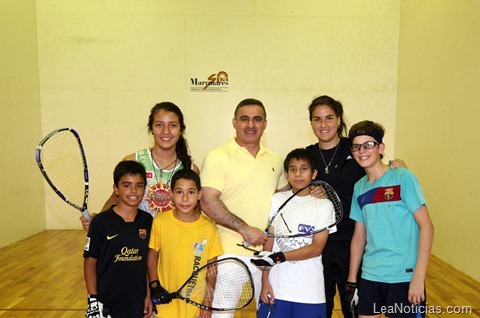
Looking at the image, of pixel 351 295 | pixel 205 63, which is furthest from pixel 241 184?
pixel 205 63

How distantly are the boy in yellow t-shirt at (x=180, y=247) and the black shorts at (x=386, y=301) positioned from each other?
79cm

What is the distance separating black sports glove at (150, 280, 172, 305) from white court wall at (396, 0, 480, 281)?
3.67m

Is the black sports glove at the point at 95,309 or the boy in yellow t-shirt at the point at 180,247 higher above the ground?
the boy in yellow t-shirt at the point at 180,247

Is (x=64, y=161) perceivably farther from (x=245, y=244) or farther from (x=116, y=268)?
(x=245, y=244)

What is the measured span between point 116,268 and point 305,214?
3.43ft

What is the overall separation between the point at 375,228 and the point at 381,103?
192 inches

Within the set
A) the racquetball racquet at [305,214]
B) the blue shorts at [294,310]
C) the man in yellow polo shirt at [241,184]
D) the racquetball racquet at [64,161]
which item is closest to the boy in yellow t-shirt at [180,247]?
the man in yellow polo shirt at [241,184]

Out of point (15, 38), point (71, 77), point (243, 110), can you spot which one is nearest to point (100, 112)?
point (71, 77)

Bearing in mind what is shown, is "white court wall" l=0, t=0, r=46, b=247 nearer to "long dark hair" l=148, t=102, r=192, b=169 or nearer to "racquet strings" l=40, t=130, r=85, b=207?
"racquet strings" l=40, t=130, r=85, b=207

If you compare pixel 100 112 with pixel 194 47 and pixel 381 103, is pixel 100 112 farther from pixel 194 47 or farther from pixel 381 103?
pixel 381 103

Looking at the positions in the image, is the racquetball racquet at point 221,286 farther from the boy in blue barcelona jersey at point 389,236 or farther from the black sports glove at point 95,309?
the boy in blue barcelona jersey at point 389,236

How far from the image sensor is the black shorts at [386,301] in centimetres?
181

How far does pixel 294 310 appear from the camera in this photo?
6.45ft

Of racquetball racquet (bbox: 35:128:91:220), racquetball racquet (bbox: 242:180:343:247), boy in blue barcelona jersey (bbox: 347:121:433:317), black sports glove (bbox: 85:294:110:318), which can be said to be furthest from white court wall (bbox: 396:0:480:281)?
racquetball racquet (bbox: 35:128:91:220)
